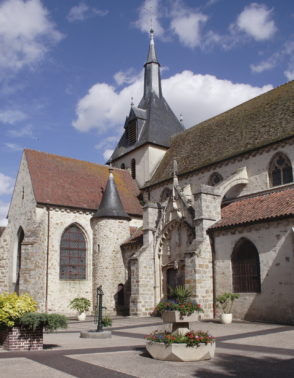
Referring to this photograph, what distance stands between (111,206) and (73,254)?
403 centimetres

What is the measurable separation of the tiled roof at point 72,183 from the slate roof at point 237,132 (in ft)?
8.13

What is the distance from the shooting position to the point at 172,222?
24328mm

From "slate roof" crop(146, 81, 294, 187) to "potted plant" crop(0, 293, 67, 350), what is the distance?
15445 mm

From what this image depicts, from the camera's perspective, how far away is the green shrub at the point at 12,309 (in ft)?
36.0

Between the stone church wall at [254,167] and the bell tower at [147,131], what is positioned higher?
the bell tower at [147,131]

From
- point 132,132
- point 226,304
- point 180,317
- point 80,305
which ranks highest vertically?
point 132,132

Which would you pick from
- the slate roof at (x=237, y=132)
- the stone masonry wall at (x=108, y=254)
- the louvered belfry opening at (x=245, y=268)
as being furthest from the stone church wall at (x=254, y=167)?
the stone masonry wall at (x=108, y=254)

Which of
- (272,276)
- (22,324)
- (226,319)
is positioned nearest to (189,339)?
(22,324)

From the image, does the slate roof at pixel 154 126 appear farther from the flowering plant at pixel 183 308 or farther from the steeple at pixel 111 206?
the flowering plant at pixel 183 308

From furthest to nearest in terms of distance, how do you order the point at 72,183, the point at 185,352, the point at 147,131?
the point at 147,131 → the point at 72,183 → the point at 185,352

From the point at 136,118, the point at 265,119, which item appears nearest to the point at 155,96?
the point at 136,118

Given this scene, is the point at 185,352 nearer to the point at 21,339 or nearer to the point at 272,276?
the point at 21,339

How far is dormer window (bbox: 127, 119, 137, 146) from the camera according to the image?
36.1 m

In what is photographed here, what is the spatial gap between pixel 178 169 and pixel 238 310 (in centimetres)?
1215
